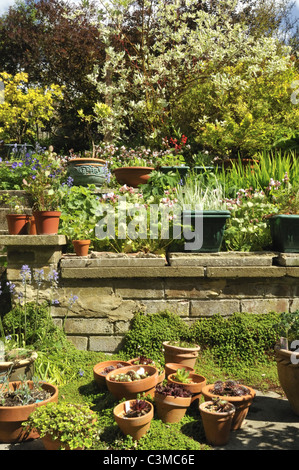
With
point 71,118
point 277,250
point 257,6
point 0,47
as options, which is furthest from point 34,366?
point 257,6

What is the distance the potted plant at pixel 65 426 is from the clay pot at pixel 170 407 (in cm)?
50

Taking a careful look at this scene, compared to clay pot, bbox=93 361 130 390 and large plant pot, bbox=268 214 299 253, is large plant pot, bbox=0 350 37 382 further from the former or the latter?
large plant pot, bbox=268 214 299 253

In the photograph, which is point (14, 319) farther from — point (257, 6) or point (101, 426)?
point (257, 6)

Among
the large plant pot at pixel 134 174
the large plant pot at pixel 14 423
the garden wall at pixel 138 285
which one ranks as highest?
the large plant pot at pixel 134 174

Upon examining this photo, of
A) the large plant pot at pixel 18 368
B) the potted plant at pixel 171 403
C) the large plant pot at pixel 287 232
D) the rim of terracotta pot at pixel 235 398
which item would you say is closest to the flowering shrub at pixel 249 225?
the large plant pot at pixel 287 232

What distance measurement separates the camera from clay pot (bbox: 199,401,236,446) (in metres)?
2.78

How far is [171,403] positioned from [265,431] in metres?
0.71

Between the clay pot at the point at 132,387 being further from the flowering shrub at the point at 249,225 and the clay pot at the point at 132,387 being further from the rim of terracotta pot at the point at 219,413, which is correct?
the flowering shrub at the point at 249,225

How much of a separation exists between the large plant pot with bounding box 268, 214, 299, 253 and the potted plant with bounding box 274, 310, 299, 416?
3.74ft

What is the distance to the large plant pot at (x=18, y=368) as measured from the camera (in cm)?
332

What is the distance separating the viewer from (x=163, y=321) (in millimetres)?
4195
